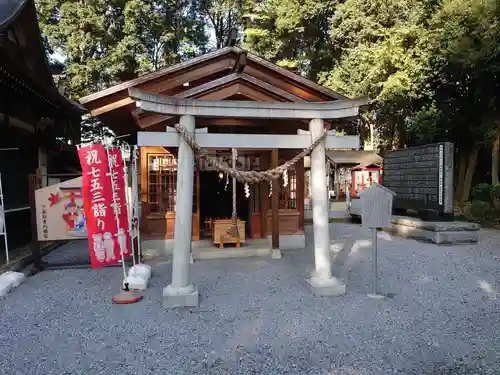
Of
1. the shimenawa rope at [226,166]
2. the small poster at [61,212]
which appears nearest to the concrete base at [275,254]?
the shimenawa rope at [226,166]

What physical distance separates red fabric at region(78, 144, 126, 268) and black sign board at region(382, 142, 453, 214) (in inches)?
324

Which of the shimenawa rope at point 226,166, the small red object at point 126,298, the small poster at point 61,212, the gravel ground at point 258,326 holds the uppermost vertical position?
the shimenawa rope at point 226,166

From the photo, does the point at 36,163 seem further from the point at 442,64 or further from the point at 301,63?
the point at 301,63

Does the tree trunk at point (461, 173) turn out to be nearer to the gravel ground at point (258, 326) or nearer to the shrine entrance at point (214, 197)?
the gravel ground at point (258, 326)

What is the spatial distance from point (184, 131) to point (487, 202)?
44.6ft

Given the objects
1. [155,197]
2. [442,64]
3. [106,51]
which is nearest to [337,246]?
[155,197]

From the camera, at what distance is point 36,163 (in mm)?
10461

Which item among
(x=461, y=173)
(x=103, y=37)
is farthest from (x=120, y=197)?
(x=461, y=173)

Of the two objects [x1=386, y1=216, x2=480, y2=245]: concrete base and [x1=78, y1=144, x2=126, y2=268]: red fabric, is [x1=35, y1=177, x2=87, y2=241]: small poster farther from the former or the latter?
[x1=386, y1=216, x2=480, y2=245]: concrete base

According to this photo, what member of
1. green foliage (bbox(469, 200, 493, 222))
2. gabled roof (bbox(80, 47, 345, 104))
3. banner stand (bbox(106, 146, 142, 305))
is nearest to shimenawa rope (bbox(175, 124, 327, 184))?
banner stand (bbox(106, 146, 142, 305))

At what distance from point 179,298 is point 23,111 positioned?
718cm

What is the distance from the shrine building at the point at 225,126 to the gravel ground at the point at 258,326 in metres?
1.50

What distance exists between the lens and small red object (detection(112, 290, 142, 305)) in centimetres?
532

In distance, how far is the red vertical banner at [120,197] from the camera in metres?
6.22
